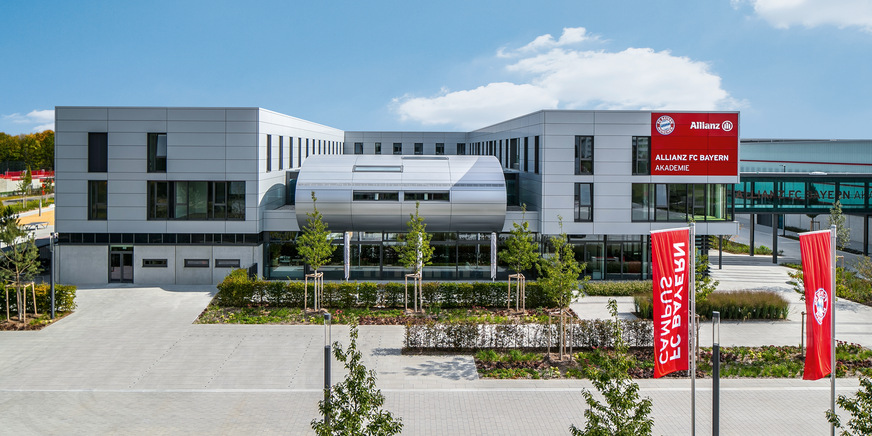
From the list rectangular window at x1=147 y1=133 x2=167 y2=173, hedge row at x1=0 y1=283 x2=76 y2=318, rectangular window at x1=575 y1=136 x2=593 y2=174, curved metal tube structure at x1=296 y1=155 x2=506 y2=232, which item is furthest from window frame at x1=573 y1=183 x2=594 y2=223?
hedge row at x1=0 y1=283 x2=76 y2=318

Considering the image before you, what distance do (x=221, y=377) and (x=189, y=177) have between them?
15.7 m

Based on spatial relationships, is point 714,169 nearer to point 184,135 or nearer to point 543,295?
point 543,295

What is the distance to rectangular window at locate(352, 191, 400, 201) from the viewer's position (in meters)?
31.5

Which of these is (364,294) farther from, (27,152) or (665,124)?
(27,152)

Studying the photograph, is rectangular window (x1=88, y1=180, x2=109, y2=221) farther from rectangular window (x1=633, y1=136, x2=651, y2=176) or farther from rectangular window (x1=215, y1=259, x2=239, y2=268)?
rectangular window (x1=633, y1=136, x2=651, y2=176)

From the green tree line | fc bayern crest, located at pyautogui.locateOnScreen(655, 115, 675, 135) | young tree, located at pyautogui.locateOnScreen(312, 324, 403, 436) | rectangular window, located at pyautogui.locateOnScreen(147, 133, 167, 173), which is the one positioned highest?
the green tree line

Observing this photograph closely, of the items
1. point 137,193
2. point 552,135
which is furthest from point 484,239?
point 137,193

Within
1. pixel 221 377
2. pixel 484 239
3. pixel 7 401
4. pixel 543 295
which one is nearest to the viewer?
pixel 7 401

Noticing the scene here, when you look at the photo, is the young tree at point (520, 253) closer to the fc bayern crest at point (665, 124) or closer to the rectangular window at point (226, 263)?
the fc bayern crest at point (665, 124)

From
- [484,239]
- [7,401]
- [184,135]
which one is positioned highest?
[184,135]

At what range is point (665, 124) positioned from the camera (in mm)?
31609

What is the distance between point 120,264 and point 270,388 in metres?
17.5

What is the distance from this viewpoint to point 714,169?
32.1 m

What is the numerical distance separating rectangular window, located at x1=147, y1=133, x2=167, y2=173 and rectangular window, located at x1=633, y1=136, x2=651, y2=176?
71.7 feet
